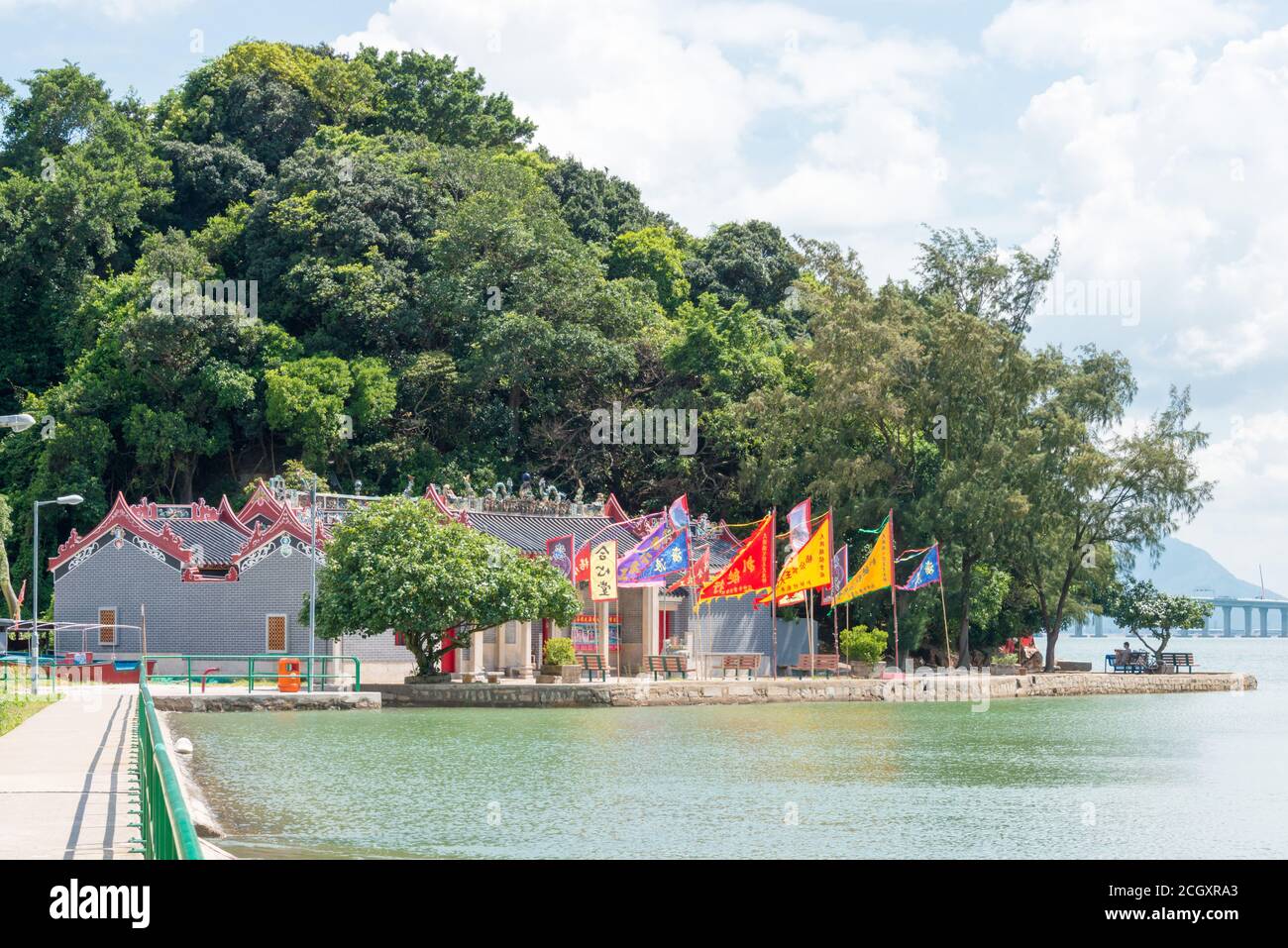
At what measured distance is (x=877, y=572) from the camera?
177ft

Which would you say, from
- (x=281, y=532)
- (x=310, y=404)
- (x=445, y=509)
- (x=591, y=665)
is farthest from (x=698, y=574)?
(x=310, y=404)

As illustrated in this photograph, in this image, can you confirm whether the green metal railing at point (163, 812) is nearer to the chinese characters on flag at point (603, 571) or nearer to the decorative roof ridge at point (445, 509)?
the chinese characters on flag at point (603, 571)

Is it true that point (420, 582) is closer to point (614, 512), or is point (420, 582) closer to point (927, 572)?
point (614, 512)

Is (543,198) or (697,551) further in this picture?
(543,198)

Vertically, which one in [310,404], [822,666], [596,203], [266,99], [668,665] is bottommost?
[822,666]

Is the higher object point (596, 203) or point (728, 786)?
point (596, 203)

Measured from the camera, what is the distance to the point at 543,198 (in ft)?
275

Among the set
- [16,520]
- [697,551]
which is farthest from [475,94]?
[697,551]

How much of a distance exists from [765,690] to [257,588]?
16.5 metres

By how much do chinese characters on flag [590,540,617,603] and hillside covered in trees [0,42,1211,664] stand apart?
47.8ft

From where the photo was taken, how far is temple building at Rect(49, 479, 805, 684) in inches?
2023

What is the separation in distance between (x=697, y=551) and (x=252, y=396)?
23.0 m
